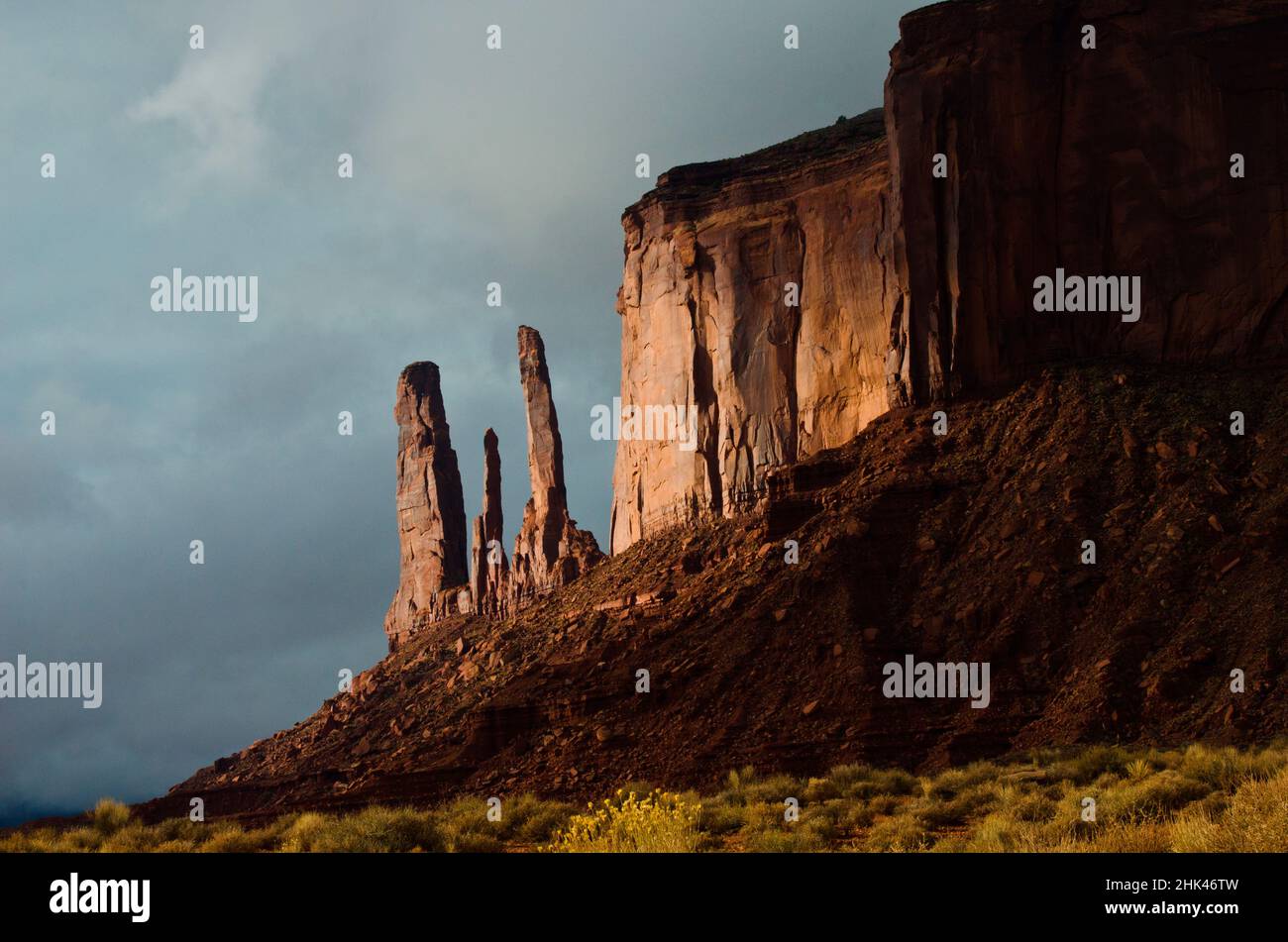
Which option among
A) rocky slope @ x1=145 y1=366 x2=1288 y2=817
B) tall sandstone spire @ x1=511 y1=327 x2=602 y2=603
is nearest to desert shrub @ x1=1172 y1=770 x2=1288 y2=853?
rocky slope @ x1=145 y1=366 x2=1288 y2=817

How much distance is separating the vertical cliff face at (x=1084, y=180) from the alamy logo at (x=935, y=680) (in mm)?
15309

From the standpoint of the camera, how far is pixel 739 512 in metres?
69.8

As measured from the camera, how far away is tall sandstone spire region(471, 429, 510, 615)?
8944 cm

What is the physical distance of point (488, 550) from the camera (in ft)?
302

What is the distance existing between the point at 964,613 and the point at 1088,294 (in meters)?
16.9

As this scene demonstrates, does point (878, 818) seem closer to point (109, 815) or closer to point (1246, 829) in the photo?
point (1246, 829)

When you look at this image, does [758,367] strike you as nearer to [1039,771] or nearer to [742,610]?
[742,610]

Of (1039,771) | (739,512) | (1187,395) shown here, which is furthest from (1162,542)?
(739,512)

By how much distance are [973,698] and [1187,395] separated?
15597 mm

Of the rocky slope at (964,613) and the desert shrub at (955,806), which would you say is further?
the rocky slope at (964,613)

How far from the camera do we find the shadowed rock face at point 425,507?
99.3 meters

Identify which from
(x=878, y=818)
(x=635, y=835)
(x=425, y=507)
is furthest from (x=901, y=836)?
(x=425, y=507)
